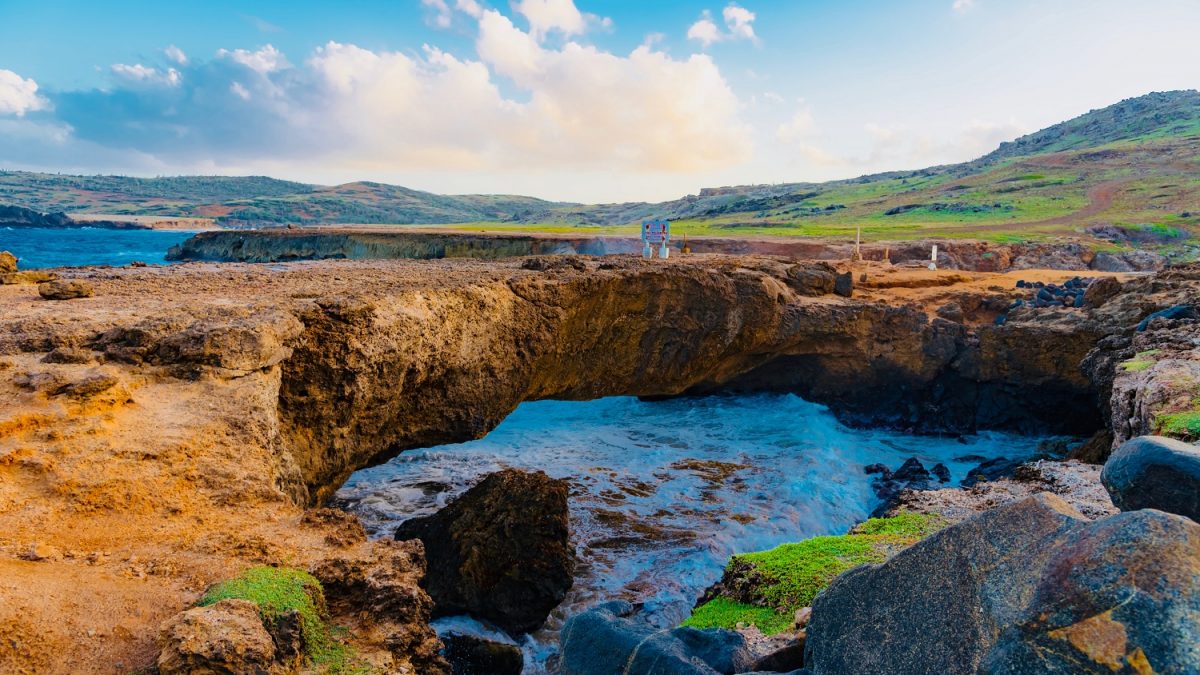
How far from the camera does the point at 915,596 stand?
411 cm

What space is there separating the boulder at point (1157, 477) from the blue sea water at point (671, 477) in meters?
6.83

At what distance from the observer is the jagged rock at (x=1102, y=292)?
728 inches

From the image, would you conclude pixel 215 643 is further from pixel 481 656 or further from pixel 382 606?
pixel 481 656

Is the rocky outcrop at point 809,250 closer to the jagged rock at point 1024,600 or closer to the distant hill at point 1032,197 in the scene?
the distant hill at point 1032,197

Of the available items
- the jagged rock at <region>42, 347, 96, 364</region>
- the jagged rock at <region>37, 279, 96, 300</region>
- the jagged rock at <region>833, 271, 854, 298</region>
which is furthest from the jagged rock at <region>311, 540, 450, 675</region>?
the jagged rock at <region>833, 271, 854, 298</region>

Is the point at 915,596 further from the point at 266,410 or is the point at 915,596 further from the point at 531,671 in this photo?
the point at 531,671

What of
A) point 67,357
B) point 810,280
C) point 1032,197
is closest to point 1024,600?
point 67,357

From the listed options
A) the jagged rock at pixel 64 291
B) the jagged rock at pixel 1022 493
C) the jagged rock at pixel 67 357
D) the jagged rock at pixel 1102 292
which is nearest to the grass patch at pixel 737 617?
the jagged rock at pixel 1022 493

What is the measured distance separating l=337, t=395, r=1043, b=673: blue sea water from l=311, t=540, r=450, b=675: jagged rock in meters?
5.00

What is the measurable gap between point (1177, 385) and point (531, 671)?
9.07m

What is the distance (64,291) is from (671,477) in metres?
11.8

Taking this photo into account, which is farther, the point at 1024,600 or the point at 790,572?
the point at 790,572

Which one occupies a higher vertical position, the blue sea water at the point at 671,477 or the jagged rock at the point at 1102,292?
the jagged rock at the point at 1102,292

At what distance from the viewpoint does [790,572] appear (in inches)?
298
